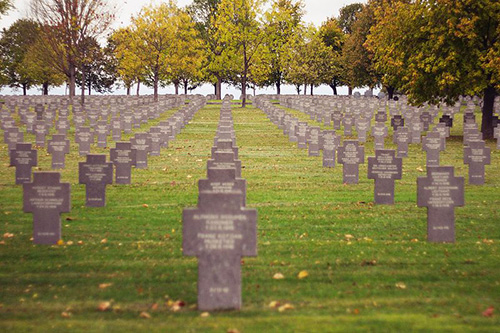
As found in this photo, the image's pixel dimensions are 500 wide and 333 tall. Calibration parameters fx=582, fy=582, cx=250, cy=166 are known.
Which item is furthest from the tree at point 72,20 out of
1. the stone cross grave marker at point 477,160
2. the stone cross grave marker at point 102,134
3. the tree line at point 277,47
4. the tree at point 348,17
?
the tree at point 348,17

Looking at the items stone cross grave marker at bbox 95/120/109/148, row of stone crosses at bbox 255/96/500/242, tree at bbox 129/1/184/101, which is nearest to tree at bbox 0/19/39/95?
tree at bbox 129/1/184/101

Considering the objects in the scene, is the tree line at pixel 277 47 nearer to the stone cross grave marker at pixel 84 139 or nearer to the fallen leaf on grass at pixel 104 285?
the stone cross grave marker at pixel 84 139

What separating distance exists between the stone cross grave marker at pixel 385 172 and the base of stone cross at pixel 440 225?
308 cm

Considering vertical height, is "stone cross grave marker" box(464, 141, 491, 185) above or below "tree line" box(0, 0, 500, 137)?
below

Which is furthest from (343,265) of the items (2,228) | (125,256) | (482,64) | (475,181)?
(482,64)

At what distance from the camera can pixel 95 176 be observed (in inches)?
465

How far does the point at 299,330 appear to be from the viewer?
18.7 feet

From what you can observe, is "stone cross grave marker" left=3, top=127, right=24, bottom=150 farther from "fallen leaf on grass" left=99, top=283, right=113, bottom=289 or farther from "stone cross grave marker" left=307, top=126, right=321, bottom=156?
"fallen leaf on grass" left=99, top=283, right=113, bottom=289

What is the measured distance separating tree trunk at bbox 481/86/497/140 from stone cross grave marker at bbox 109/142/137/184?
782 inches

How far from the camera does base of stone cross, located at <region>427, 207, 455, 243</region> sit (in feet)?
30.2

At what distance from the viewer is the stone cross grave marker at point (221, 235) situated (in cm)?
618

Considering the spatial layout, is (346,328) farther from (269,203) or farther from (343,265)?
(269,203)

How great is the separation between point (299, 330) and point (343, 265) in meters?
2.43

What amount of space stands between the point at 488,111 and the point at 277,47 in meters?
34.1
